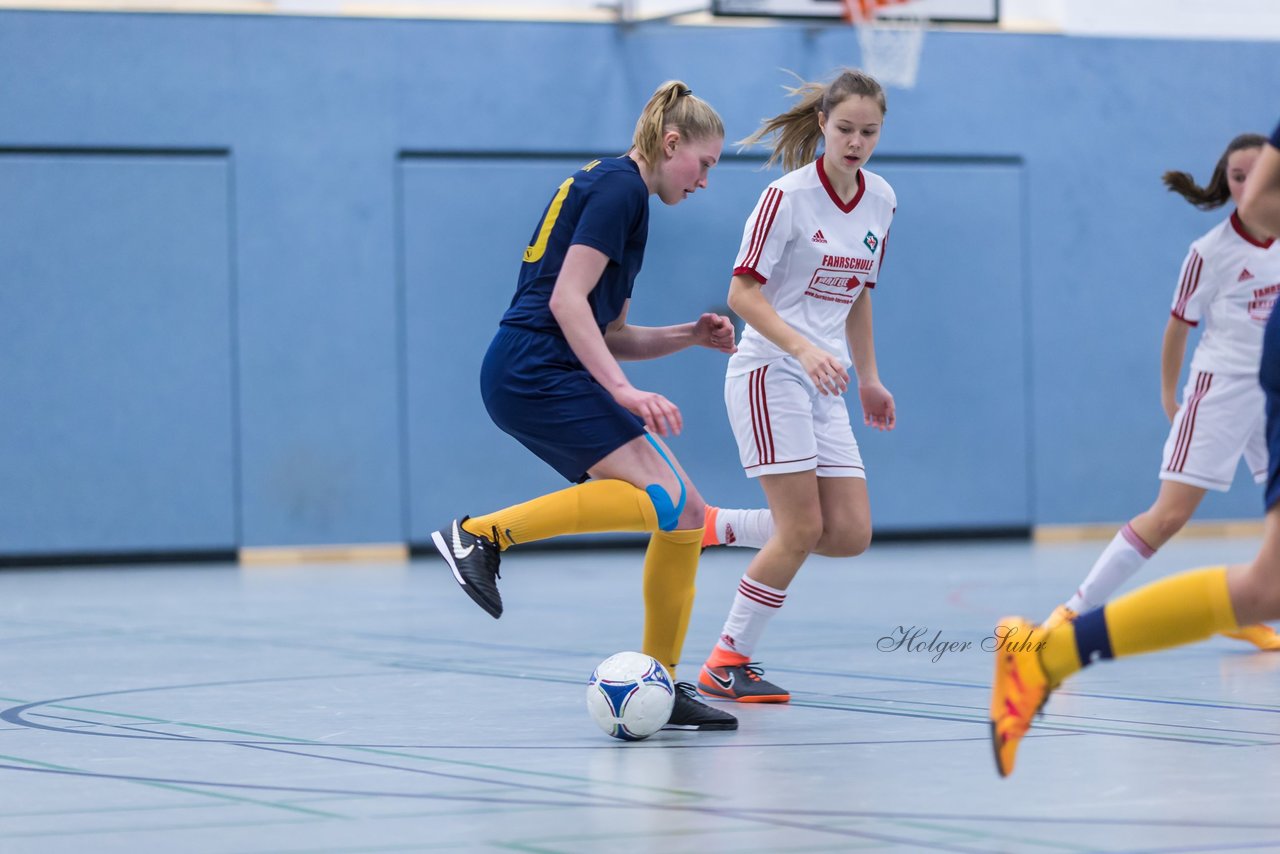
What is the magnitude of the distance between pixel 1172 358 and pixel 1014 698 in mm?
3243

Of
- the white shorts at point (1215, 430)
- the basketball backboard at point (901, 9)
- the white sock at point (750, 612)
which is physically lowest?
the white sock at point (750, 612)

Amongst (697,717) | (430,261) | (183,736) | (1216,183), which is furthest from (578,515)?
(430,261)

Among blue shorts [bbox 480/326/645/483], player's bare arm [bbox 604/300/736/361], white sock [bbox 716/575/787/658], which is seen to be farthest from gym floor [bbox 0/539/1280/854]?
player's bare arm [bbox 604/300/736/361]

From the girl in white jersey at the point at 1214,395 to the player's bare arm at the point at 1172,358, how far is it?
0.10 m

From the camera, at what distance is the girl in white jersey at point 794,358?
4902mm

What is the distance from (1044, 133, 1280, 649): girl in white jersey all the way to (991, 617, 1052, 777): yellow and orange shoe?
2.51m

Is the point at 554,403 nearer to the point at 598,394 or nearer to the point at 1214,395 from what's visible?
the point at 598,394

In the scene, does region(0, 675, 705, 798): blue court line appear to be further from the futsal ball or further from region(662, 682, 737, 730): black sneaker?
region(662, 682, 737, 730): black sneaker

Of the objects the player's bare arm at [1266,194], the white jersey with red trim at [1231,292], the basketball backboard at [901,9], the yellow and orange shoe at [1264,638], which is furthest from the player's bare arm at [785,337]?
the basketball backboard at [901,9]

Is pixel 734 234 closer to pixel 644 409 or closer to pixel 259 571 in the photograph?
pixel 259 571

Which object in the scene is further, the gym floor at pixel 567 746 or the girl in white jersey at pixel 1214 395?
the girl in white jersey at pixel 1214 395

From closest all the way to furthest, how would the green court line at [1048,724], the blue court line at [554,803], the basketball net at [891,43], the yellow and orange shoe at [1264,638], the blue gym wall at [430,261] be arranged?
the blue court line at [554,803], the green court line at [1048,724], the yellow and orange shoe at [1264,638], the blue gym wall at [430,261], the basketball net at [891,43]

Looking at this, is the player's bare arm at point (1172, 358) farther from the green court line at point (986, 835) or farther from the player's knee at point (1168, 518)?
the green court line at point (986, 835)

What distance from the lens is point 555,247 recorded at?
14.8 ft
